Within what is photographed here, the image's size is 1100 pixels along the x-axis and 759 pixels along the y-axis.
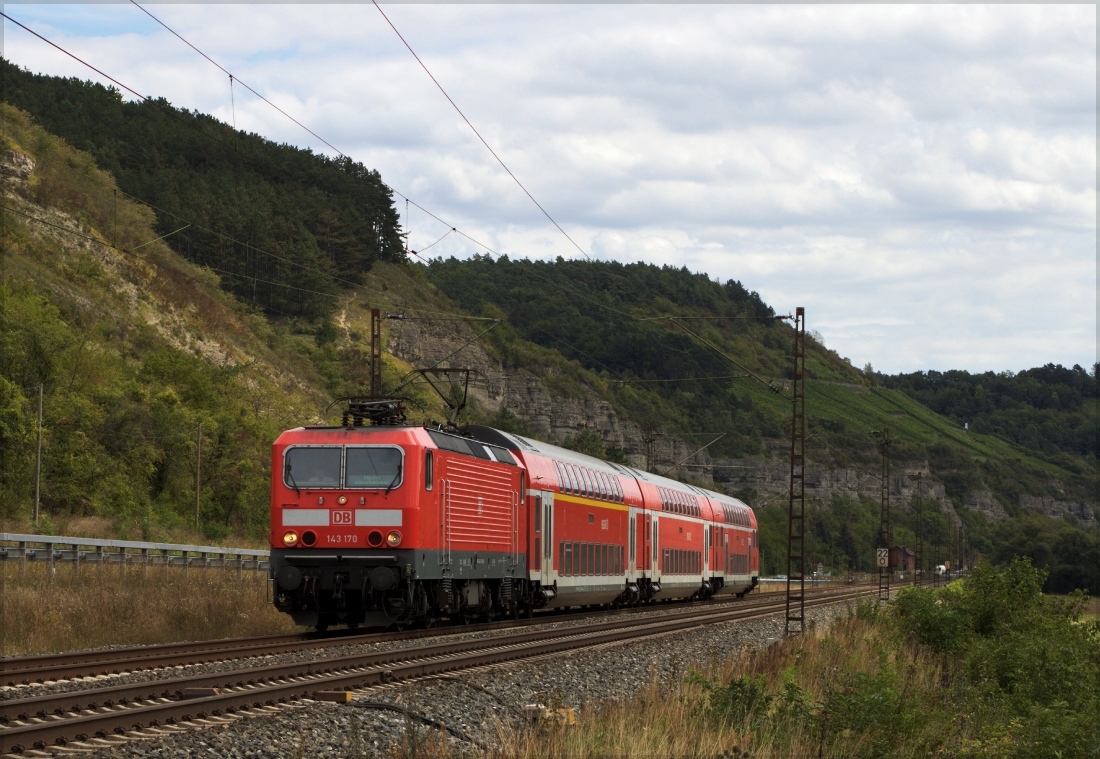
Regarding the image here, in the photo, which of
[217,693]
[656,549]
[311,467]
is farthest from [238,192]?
Result: [217,693]

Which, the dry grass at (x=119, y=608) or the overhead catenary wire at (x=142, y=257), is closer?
the dry grass at (x=119, y=608)

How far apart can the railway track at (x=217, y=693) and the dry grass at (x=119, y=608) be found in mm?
3396

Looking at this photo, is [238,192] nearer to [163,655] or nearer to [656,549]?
[656,549]

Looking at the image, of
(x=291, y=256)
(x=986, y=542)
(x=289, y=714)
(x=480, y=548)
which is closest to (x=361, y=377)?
(x=291, y=256)

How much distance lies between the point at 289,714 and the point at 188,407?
4593cm

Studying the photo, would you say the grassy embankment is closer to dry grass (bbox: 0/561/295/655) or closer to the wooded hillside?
dry grass (bbox: 0/561/295/655)

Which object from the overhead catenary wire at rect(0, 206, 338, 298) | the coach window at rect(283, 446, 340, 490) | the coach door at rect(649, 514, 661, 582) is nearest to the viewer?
the coach window at rect(283, 446, 340, 490)

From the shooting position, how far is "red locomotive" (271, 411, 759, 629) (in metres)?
22.2

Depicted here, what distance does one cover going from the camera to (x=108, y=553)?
3353 cm

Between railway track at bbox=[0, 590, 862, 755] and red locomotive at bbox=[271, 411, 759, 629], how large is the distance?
54.1 inches

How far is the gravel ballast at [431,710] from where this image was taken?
11062mm

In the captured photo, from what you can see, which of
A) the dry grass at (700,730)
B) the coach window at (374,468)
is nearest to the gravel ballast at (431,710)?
the dry grass at (700,730)

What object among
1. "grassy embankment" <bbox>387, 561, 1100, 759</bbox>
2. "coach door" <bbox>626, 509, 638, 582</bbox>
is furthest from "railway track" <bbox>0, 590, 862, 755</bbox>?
"coach door" <bbox>626, 509, 638, 582</bbox>

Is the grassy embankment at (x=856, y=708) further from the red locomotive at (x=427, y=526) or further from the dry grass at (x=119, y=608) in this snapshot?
the dry grass at (x=119, y=608)
